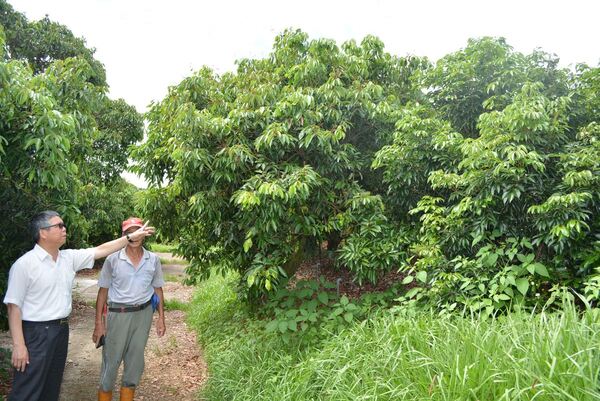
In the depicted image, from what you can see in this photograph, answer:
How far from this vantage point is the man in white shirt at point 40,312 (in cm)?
284

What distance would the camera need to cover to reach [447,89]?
526cm

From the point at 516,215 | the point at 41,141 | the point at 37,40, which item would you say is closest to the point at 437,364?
the point at 516,215

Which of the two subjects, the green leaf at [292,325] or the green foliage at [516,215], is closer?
the green foliage at [516,215]

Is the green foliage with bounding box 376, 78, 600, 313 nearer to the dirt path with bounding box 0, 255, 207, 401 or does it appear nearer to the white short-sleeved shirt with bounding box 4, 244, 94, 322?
the white short-sleeved shirt with bounding box 4, 244, 94, 322

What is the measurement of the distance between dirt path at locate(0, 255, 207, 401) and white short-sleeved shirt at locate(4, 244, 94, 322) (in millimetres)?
1975

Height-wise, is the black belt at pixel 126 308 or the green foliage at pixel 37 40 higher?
the green foliage at pixel 37 40

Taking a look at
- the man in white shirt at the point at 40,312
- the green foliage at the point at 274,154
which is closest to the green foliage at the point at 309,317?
the green foliage at the point at 274,154

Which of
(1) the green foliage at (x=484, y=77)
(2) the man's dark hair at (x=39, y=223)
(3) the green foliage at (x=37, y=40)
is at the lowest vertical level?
(2) the man's dark hair at (x=39, y=223)

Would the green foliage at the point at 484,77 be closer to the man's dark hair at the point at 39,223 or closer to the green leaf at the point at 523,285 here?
the green leaf at the point at 523,285

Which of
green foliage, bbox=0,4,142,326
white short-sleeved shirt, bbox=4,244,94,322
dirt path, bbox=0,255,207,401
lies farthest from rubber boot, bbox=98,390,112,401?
green foliage, bbox=0,4,142,326

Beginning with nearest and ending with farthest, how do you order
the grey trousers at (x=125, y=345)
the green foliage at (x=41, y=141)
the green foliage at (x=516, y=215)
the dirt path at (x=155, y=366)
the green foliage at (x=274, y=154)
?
the green foliage at (x=41, y=141) < the green foliage at (x=516, y=215) < the grey trousers at (x=125, y=345) < the green foliage at (x=274, y=154) < the dirt path at (x=155, y=366)

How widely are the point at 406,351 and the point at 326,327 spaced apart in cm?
133

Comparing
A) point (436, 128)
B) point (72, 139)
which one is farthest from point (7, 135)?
point (436, 128)

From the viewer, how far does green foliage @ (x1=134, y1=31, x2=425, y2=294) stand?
4.51 meters
